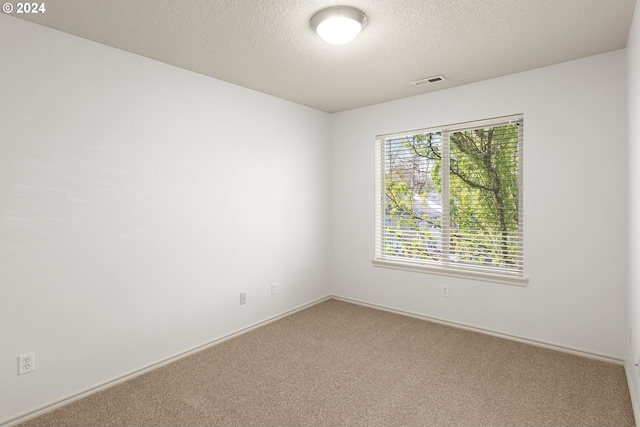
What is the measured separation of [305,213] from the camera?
451 centimetres

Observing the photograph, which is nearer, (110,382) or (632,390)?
(632,390)

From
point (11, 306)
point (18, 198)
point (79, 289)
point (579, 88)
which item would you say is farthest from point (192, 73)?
point (579, 88)

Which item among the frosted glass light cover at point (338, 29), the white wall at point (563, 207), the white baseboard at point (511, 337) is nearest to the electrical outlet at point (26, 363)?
the frosted glass light cover at point (338, 29)

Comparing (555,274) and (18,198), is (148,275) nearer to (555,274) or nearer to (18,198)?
(18,198)

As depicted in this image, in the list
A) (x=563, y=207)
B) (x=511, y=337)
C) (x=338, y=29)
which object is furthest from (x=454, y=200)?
(x=338, y=29)

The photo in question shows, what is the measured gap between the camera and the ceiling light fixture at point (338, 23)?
7.25 ft

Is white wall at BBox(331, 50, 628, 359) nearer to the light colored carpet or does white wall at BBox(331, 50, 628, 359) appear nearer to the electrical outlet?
the light colored carpet

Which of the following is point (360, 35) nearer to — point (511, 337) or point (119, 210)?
point (119, 210)

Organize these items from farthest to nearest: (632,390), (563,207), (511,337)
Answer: (511,337) < (563,207) < (632,390)

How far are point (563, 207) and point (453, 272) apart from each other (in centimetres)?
119

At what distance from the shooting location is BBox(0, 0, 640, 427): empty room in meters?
2.28

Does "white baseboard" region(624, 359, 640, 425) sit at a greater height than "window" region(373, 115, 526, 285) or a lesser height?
lesser

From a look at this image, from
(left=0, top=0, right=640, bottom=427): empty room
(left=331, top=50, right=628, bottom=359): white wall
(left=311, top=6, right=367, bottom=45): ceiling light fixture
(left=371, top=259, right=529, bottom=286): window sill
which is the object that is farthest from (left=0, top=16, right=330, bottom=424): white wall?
(left=331, top=50, right=628, bottom=359): white wall

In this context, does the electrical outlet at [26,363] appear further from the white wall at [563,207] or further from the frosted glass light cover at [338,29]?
the white wall at [563,207]
